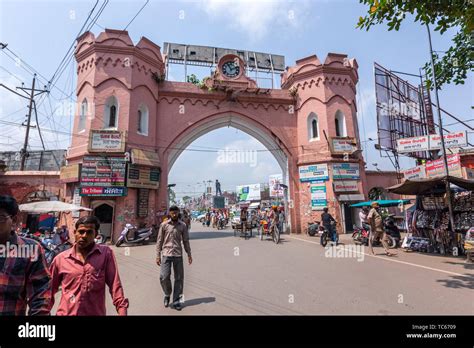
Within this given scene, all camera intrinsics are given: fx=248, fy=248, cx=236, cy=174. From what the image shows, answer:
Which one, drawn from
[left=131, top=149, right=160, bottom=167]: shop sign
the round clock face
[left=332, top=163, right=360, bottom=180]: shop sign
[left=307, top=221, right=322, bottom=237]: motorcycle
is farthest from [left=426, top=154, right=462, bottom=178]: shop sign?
[left=131, top=149, right=160, bottom=167]: shop sign

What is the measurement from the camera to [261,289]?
192 inches

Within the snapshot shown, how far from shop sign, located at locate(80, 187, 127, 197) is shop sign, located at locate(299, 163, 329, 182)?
34.9 feet

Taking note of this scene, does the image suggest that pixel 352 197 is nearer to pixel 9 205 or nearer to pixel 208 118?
pixel 208 118

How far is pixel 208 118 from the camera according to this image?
54.4 feet

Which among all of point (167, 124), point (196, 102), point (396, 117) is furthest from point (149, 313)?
point (396, 117)

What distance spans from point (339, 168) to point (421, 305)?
12.1m

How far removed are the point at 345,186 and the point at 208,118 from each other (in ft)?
31.9

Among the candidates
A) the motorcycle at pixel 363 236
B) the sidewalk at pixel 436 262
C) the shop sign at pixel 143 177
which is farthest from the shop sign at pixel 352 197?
the shop sign at pixel 143 177

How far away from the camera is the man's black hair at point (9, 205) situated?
5.98 ft

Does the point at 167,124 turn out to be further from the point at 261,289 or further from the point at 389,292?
the point at 389,292

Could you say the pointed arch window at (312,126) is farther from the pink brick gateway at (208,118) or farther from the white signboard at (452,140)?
the white signboard at (452,140)

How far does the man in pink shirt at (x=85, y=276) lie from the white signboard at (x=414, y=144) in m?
18.6

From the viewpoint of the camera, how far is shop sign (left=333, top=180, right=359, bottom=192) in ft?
49.0

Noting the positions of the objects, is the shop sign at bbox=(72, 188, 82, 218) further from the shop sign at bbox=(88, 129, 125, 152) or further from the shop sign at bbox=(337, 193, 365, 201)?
the shop sign at bbox=(337, 193, 365, 201)
